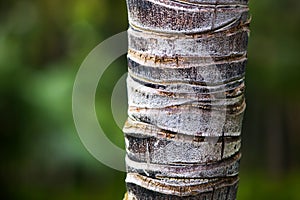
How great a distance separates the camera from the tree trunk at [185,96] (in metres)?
1.33

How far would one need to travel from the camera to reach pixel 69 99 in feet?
13.1

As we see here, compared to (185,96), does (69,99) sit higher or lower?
lower

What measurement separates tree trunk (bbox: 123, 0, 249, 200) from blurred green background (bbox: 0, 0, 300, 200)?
90.9 inches

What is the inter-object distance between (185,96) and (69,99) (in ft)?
8.78

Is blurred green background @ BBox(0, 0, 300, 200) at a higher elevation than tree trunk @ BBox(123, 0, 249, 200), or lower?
lower

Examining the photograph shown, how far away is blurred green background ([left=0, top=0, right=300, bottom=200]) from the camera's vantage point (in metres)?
4.20

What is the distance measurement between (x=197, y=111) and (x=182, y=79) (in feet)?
0.23

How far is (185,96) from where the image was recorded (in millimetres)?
1370

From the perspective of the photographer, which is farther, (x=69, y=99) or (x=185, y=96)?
(x=69, y=99)

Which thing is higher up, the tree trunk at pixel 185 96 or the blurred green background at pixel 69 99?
the tree trunk at pixel 185 96

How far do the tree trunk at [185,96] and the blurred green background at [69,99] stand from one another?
231 cm

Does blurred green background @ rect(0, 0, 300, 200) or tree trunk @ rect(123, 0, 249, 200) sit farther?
blurred green background @ rect(0, 0, 300, 200)

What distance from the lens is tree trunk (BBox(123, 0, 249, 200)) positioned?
1331mm

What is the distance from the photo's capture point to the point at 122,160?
179 cm
